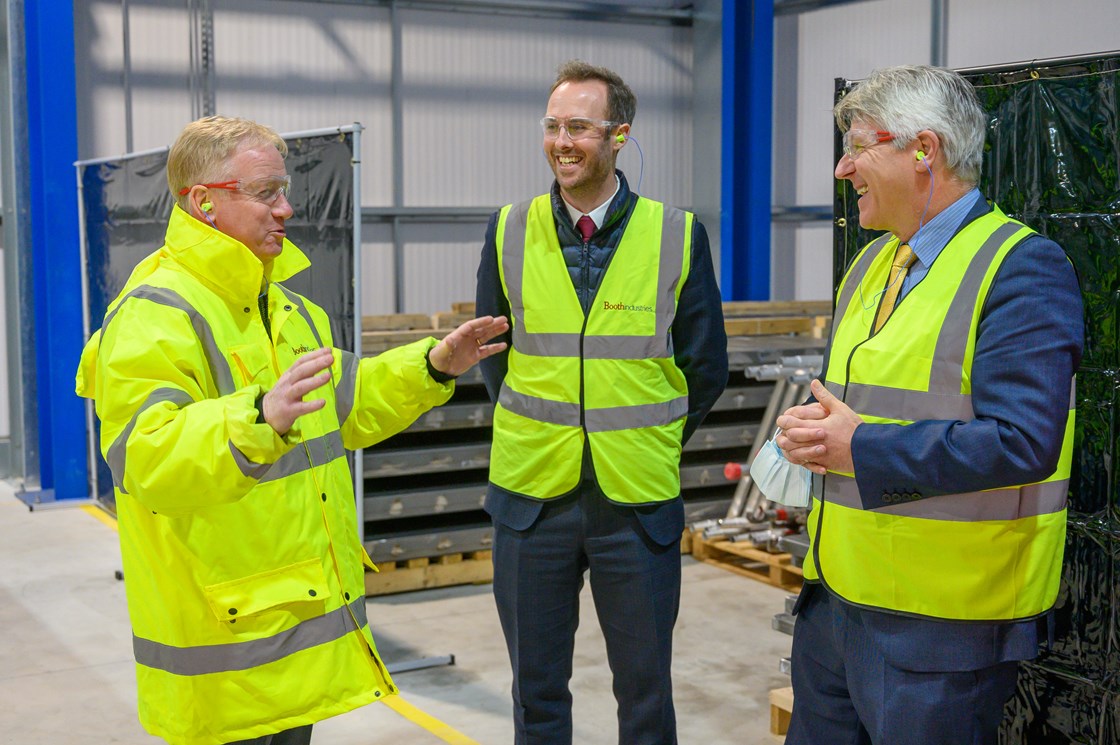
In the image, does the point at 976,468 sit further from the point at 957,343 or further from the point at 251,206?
the point at 251,206

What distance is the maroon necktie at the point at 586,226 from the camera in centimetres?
349

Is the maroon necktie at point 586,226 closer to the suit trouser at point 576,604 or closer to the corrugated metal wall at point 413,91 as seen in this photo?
the suit trouser at point 576,604

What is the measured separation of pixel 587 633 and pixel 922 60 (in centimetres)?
734

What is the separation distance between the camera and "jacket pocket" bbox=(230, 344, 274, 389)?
2602 mm

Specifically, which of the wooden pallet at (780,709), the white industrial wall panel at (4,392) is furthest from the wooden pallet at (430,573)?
the white industrial wall panel at (4,392)

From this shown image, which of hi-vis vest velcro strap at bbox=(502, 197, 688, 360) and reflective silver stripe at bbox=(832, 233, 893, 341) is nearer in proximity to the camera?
reflective silver stripe at bbox=(832, 233, 893, 341)

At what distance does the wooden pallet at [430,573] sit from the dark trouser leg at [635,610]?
3.19 meters

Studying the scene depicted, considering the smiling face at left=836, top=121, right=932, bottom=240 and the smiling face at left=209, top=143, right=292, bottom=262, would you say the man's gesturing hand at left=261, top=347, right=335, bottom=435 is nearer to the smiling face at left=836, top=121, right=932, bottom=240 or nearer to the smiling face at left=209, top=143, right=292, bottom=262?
the smiling face at left=209, top=143, right=292, bottom=262

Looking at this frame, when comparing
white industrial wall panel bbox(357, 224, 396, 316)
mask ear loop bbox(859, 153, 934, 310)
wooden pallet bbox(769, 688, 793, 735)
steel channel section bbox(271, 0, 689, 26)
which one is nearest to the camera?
mask ear loop bbox(859, 153, 934, 310)

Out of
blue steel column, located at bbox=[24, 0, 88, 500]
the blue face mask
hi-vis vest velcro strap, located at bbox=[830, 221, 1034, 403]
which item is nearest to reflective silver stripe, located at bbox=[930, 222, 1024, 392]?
hi-vis vest velcro strap, located at bbox=[830, 221, 1034, 403]

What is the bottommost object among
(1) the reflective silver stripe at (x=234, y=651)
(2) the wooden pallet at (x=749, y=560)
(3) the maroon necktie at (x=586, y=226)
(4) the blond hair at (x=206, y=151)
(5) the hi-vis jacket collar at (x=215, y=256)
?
(2) the wooden pallet at (x=749, y=560)

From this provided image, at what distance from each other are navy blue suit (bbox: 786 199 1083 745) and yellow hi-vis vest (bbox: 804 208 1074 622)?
0.10 ft

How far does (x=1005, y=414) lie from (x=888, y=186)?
54 cm

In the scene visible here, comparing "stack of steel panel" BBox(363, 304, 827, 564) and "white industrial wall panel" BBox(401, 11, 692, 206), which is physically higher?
"white industrial wall panel" BBox(401, 11, 692, 206)
